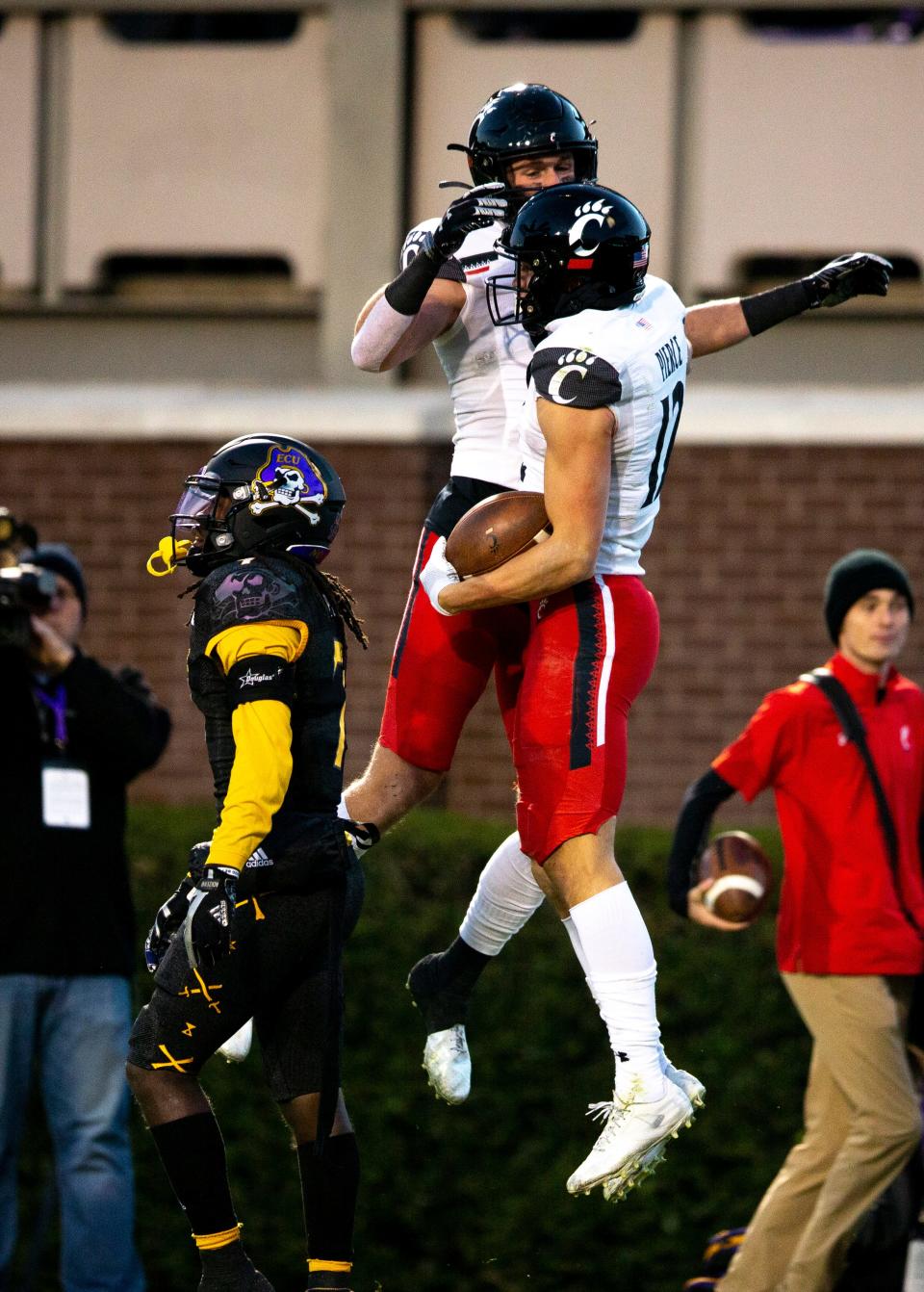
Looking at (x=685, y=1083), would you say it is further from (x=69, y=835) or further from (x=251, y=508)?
(x=69, y=835)

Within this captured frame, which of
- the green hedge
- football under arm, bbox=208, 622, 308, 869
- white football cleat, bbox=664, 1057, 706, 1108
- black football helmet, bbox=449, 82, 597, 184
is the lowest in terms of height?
the green hedge

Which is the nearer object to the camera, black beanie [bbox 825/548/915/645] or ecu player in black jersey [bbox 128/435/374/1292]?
ecu player in black jersey [bbox 128/435/374/1292]

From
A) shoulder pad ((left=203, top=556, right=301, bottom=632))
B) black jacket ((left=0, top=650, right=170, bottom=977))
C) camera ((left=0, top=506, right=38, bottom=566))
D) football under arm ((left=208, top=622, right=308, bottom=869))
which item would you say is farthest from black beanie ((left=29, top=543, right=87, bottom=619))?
football under arm ((left=208, top=622, right=308, bottom=869))

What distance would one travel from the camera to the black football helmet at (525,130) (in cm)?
600

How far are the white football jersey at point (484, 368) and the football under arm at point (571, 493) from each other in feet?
1.86

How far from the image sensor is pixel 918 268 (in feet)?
37.9

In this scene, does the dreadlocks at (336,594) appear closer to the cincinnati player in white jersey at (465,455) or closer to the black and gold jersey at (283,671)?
the black and gold jersey at (283,671)

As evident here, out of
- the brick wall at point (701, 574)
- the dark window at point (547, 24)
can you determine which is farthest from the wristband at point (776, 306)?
the dark window at point (547, 24)

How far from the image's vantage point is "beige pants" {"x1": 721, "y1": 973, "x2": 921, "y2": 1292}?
7672 millimetres

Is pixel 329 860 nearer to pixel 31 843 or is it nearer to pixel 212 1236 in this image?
pixel 212 1236

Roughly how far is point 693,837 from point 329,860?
2.40m

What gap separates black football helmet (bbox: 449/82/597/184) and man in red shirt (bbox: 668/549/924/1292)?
2753 mm

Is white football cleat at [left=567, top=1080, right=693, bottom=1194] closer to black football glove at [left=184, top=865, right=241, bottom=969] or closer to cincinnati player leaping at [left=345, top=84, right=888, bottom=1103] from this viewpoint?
cincinnati player leaping at [left=345, top=84, right=888, bottom=1103]

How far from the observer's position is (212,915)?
18.2 feet
